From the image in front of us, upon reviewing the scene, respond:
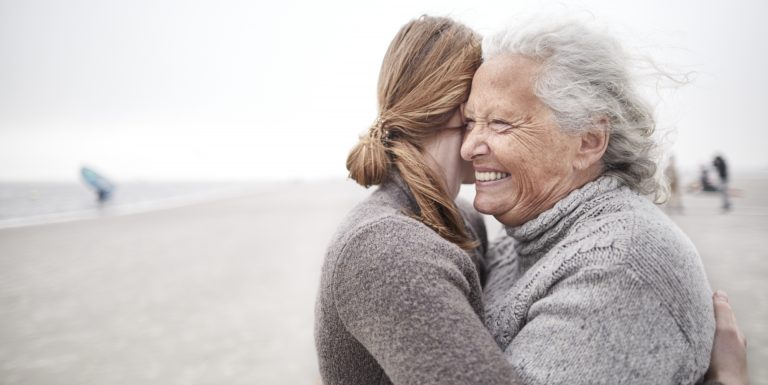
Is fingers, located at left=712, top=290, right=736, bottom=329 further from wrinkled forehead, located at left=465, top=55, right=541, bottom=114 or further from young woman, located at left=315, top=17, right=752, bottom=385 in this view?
wrinkled forehead, located at left=465, top=55, right=541, bottom=114

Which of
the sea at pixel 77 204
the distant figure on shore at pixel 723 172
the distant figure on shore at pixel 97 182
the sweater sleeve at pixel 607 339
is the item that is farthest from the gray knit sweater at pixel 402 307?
the distant figure on shore at pixel 97 182

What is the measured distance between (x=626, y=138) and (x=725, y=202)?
17.2 meters

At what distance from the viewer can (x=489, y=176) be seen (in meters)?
2.07

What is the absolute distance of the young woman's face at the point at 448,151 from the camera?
2.03 m

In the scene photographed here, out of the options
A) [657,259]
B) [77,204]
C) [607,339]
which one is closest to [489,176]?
[657,259]

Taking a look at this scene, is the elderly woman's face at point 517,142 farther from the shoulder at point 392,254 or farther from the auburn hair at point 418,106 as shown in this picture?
the shoulder at point 392,254

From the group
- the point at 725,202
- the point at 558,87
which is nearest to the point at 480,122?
the point at 558,87

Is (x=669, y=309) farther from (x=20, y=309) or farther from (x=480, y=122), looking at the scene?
(x=20, y=309)

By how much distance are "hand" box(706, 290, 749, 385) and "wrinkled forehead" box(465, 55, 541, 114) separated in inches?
40.9

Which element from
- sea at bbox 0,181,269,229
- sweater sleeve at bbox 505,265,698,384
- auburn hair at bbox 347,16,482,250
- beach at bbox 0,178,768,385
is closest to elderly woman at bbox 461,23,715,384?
sweater sleeve at bbox 505,265,698,384

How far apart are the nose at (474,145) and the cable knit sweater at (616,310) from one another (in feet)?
1.78

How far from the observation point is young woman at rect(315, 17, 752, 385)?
4.03 ft

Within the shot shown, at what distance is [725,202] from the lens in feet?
50.7

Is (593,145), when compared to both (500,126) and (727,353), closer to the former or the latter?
(500,126)
